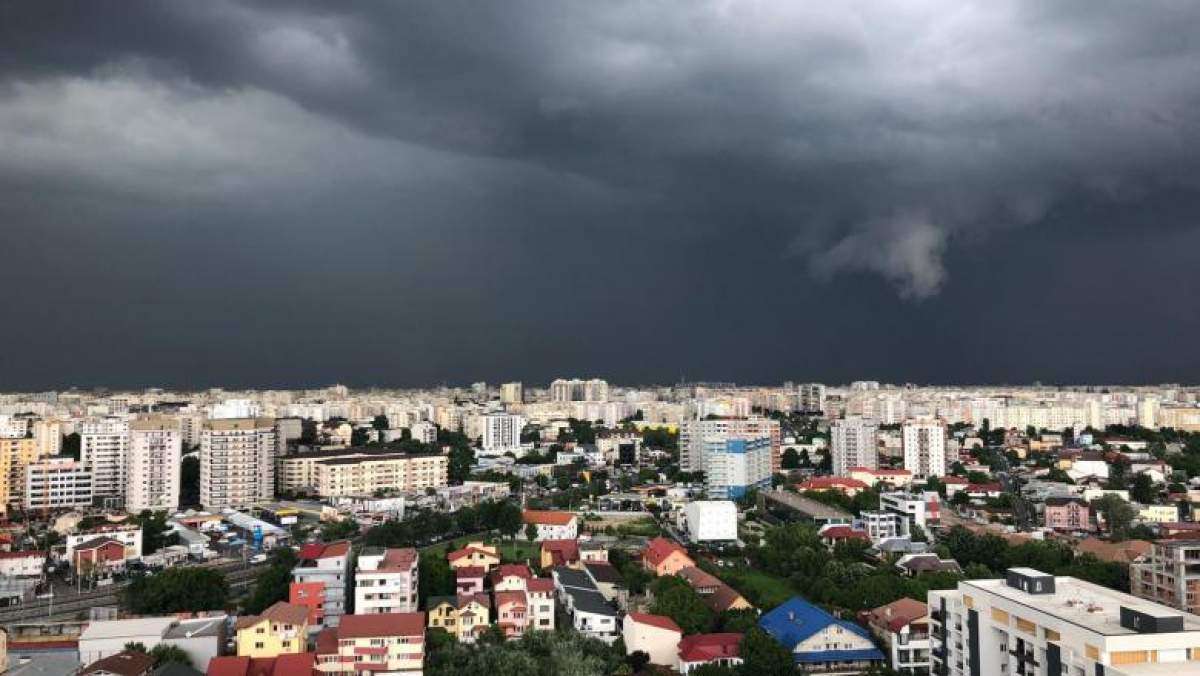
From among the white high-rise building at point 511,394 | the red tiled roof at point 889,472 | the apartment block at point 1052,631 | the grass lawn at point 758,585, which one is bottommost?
the grass lawn at point 758,585

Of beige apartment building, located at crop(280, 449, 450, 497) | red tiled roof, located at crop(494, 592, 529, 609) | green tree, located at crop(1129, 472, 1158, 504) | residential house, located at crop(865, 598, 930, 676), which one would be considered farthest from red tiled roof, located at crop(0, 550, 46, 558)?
green tree, located at crop(1129, 472, 1158, 504)

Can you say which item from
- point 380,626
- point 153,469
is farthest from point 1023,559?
point 153,469

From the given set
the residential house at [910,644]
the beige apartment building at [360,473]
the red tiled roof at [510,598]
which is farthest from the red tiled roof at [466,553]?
the beige apartment building at [360,473]

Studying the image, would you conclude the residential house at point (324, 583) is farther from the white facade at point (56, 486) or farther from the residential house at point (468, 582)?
the white facade at point (56, 486)

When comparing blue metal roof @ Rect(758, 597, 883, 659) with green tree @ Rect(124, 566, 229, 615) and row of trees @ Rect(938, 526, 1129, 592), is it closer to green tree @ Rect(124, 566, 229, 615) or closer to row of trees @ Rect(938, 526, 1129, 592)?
row of trees @ Rect(938, 526, 1129, 592)

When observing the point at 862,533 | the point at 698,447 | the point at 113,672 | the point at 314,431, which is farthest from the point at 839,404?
the point at 113,672

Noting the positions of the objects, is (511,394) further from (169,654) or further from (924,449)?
(169,654)

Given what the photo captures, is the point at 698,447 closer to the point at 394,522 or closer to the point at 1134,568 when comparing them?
the point at 394,522
